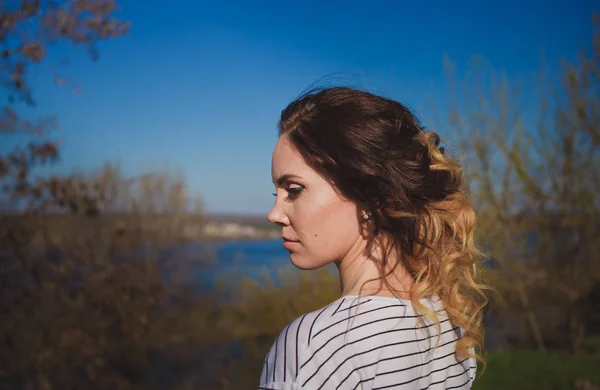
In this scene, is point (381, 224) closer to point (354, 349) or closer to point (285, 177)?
point (285, 177)

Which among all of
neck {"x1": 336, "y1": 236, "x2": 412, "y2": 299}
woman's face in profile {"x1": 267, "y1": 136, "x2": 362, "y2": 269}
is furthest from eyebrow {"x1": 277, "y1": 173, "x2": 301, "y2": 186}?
neck {"x1": 336, "y1": 236, "x2": 412, "y2": 299}

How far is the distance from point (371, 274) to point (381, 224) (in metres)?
0.14

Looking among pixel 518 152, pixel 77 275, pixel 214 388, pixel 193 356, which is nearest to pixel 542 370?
pixel 518 152

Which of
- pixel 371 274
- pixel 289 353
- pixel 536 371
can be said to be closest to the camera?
pixel 289 353

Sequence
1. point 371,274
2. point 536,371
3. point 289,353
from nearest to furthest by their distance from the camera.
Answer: point 289,353 → point 371,274 → point 536,371

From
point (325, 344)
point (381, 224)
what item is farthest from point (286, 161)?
point (325, 344)

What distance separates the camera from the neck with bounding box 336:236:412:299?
49.7 inches

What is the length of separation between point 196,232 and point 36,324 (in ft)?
7.47

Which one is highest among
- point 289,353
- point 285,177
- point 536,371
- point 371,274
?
point 285,177

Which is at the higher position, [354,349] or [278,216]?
[278,216]

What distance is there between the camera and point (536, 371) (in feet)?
20.5

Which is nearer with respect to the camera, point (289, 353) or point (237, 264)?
Answer: point (289, 353)

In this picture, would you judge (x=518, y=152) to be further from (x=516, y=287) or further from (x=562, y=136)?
(x=516, y=287)

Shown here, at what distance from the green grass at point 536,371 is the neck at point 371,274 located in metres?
4.62
